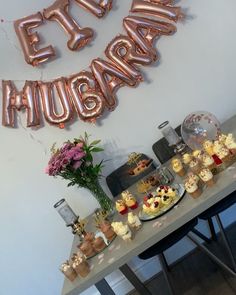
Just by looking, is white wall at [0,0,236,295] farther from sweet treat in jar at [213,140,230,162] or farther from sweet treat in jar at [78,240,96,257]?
sweet treat in jar at [213,140,230,162]

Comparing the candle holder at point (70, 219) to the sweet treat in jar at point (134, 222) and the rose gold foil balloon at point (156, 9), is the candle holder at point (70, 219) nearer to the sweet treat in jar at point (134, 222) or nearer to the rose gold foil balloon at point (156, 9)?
the sweet treat in jar at point (134, 222)

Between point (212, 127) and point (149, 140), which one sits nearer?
point (212, 127)

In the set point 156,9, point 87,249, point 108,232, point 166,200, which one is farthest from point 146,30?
point 87,249

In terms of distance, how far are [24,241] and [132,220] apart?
4.15 ft

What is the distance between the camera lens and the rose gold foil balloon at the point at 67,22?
2539 millimetres

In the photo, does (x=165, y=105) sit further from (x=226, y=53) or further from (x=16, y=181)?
(x=16, y=181)

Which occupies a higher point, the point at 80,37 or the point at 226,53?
the point at 80,37

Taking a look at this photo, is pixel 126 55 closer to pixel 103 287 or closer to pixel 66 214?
pixel 66 214

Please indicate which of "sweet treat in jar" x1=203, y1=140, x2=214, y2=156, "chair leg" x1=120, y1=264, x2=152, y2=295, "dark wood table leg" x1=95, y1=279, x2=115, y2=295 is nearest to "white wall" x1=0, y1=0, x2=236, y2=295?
"chair leg" x1=120, y1=264, x2=152, y2=295

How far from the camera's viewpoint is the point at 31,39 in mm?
2555

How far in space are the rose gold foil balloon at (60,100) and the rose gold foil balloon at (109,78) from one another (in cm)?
24

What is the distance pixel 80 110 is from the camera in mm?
2635

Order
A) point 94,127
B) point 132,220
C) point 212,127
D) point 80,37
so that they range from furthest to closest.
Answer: point 94,127, point 80,37, point 212,127, point 132,220

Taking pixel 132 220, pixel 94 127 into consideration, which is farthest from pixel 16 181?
pixel 132 220
